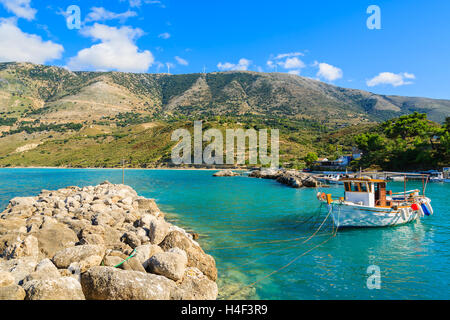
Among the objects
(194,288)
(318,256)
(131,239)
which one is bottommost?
(318,256)

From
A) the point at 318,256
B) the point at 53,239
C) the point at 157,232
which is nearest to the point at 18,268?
the point at 53,239

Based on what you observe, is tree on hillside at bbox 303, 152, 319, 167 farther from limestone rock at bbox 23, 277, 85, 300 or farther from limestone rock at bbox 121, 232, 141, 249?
limestone rock at bbox 23, 277, 85, 300

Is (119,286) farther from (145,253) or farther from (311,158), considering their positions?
(311,158)

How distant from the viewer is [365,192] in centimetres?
2161

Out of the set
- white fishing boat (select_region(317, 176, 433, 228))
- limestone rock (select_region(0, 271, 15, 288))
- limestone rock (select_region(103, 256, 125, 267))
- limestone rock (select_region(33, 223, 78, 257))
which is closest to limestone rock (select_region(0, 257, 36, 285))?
limestone rock (select_region(0, 271, 15, 288))

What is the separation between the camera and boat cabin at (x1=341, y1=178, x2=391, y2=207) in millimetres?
21594

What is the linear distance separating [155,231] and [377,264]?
1084 centimetres

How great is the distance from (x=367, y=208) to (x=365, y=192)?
1.57m

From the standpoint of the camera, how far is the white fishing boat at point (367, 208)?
2058 centimetres

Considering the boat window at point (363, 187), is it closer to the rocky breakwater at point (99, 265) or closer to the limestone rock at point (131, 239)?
the rocky breakwater at point (99, 265)

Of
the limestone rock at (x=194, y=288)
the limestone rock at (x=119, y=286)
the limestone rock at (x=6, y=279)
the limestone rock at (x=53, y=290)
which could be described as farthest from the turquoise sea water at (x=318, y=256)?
the limestone rock at (x=6, y=279)
